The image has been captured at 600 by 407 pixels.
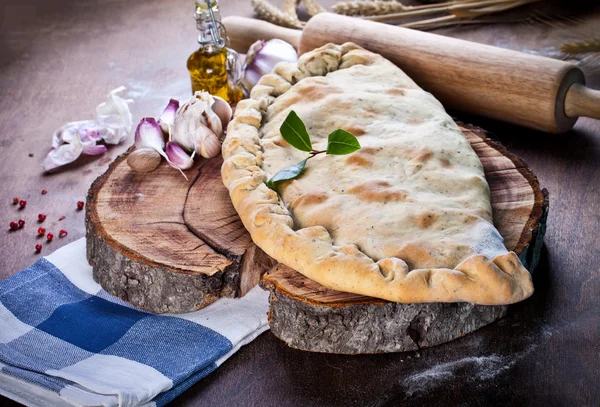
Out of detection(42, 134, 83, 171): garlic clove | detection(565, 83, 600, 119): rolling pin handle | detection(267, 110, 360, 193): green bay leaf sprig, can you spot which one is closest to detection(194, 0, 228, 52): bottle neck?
detection(42, 134, 83, 171): garlic clove

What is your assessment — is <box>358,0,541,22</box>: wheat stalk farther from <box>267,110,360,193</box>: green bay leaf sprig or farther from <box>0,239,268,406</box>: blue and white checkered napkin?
<box>0,239,268,406</box>: blue and white checkered napkin

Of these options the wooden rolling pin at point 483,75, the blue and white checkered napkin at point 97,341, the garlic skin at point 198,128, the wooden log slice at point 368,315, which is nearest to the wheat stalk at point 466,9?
the wooden rolling pin at point 483,75

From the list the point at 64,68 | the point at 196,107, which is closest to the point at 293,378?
the point at 196,107

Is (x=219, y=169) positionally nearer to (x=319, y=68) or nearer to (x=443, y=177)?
(x=319, y=68)

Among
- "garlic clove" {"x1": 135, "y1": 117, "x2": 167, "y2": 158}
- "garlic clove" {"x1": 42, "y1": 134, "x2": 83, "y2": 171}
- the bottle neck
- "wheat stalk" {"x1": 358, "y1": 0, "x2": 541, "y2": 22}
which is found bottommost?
"garlic clove" {"x1": 42, "y1": 134, "x2": 83, "y2": 171}

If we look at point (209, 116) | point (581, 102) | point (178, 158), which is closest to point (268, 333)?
point (178, 158)

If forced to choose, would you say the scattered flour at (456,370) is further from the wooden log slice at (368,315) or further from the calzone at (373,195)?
the calzone at (373,195)

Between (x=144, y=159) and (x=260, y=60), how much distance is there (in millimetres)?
987

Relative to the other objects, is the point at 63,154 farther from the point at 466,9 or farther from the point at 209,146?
the point at 466,9

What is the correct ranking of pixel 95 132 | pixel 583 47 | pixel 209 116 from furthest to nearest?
1. pixel 583 47
2. pixel 95 132
3. pixel 209 116

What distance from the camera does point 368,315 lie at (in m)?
2.07

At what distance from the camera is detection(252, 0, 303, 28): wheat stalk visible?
14.4 ft

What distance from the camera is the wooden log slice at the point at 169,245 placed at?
2312 millimetres

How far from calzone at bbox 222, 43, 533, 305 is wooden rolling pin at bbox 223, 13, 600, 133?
43 cm
